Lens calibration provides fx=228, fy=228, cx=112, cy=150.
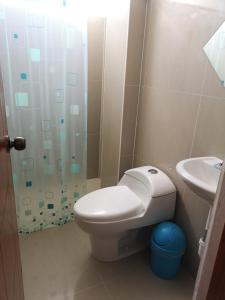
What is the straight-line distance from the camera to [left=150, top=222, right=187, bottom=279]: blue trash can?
1.44m

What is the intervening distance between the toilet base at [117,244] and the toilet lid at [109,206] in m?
0.21

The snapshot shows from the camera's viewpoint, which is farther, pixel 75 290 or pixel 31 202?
pixel 31 202

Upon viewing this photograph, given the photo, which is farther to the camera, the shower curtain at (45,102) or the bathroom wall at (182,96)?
the shower curtain at (45,102)

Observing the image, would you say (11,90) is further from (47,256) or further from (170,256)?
(170,256)

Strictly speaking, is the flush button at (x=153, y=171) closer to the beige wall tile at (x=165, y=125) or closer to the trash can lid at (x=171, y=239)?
the beige wall tile at (x=165, y=125)

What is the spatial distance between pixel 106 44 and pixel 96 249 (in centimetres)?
170

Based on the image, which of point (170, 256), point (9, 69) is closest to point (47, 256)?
point (170, 256)

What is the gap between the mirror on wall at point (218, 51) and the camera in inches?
45.6

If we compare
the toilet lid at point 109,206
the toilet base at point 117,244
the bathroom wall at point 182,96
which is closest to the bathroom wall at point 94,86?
the bathroom wall at point 182,96

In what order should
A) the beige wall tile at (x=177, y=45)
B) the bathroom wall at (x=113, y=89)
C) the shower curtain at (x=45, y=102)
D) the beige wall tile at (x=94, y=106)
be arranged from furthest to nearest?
the beige wall tile at (x=94, y=106)
the bathroom wall at (x=113, y=89)
the shower curtain at (x=45, y=102)
the beige wall tile at (x=177, y=45)

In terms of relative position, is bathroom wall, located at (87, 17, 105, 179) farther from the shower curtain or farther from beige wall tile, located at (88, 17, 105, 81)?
the shower curtain

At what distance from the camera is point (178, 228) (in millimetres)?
1492

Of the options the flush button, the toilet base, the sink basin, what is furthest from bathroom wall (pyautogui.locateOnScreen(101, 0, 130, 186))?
the sink basin

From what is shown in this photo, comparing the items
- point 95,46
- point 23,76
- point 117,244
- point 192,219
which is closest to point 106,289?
point 117,244
